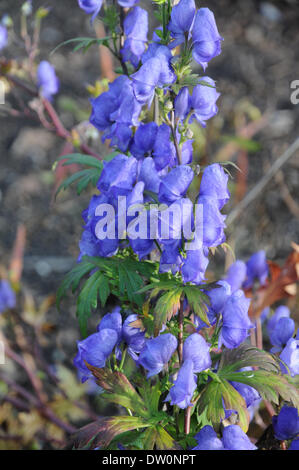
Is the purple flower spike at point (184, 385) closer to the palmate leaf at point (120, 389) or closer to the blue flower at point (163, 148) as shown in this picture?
the palmate leaf at point (120, 389)

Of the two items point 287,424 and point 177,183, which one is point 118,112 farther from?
point 287,424

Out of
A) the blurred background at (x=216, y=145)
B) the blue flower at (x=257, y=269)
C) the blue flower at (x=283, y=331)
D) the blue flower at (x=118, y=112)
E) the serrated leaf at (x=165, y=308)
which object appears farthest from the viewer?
the blurred background at (x=216, y=145)

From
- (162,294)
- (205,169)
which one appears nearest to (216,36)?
(205,169)

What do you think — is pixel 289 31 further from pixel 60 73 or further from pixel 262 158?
pixel 60 73

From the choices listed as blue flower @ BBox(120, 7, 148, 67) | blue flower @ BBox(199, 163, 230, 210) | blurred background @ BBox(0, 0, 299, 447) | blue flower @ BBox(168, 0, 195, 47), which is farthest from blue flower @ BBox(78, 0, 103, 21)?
blurred background @ BBox(0, 0, 299, 447)

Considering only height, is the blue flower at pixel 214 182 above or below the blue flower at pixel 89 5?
below

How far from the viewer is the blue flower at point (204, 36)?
2.34 feet

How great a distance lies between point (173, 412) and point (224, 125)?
6.48 ft

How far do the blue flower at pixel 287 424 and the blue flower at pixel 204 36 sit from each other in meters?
0.53

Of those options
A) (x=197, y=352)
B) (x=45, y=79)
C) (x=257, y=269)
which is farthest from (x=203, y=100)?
Result: (x=45, y=79)

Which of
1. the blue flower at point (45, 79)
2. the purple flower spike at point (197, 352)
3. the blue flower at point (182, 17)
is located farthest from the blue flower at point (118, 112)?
the blue flower at point (45, 79)

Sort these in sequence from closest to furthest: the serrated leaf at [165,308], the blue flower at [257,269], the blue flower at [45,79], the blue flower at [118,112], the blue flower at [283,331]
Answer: the serrated leaf at [165,308] < the blue flower at [118,112] < the blue flower at [283,331] < the blue flower at [257,269] < the blue flower at [45,79]

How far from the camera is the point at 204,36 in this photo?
0.71 m

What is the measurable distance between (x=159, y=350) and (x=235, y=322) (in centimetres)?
12
